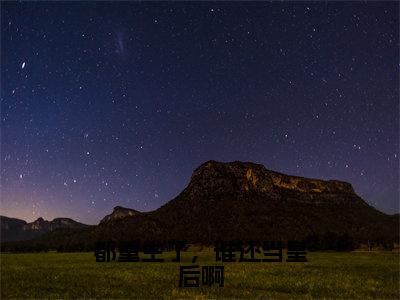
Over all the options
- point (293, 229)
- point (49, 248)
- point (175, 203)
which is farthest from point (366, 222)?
point (49, 248)

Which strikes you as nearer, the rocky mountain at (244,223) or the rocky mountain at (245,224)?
the rocky mountain at (245,224)

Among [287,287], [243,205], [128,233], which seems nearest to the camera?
[287,287]

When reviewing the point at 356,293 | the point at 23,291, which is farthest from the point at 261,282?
the point at 23,291

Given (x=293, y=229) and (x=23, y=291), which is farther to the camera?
(x=293, y=229)

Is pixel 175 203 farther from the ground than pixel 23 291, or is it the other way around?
pixel 175 203

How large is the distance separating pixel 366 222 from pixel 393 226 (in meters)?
8.92

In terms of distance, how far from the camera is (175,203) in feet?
634

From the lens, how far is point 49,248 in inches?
7293

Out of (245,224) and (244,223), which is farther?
(244,223)

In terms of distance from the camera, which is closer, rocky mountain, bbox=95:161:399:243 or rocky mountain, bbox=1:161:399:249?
rocky mountain, bbox=1:161:399:249

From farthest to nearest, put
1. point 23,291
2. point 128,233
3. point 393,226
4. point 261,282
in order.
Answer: point 393,226 < point 128,233 < point 261,282 < point 23,291

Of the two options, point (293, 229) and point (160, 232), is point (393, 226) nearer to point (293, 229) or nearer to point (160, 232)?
point (293, 229)

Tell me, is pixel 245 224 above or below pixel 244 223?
below

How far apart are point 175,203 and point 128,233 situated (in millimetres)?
34074
